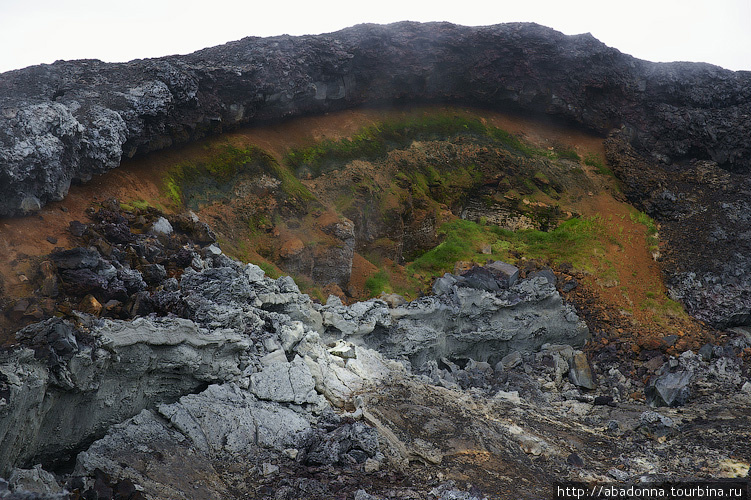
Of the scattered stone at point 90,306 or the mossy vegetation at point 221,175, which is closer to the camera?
the scattered stone at point 90,306

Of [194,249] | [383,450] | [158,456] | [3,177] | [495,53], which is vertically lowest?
[383,450]

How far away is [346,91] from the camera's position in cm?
2334

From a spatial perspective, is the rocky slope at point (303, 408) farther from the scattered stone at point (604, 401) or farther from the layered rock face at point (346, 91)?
the layered rock face at point (346, 91)

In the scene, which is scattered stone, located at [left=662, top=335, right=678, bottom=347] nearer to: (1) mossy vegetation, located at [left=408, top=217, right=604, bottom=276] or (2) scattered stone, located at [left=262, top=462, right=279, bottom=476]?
(1) mossy vegetation, located at [left=408, top=217, right=604, bottom=276]

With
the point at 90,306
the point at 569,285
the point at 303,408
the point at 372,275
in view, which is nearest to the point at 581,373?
the point at 569,285

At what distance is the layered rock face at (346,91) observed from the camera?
13.3 m

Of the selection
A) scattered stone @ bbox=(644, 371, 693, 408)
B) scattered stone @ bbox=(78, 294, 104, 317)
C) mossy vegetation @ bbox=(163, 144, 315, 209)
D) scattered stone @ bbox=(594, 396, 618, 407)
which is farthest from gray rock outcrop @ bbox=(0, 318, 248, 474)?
scattered stone @ bbox=(644, 371, 693, 408)

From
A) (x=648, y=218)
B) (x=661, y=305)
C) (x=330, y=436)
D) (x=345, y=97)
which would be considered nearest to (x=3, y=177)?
(x=330, y=436)

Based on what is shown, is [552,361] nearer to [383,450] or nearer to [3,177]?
[383,450]

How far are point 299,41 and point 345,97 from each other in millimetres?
3122

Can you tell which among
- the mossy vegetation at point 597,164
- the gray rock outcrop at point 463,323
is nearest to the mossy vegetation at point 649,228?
the mossy vegetation at point 597,164

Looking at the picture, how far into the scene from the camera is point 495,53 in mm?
25328

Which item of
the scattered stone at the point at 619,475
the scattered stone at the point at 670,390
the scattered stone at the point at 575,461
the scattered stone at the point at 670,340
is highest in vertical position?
the scattered stone at the point at 619,475

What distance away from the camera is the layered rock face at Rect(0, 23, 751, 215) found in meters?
13.3
